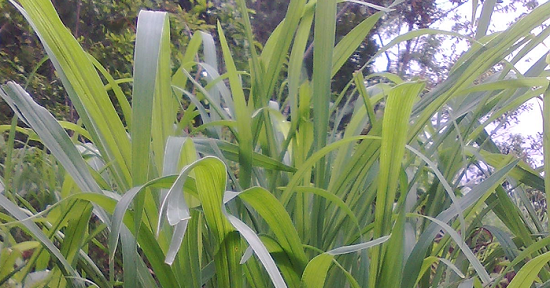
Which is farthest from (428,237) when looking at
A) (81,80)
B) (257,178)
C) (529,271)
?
(81,80)

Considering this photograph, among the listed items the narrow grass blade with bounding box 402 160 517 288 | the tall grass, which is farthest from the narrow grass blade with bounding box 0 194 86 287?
the narrow grass blade with bounding box 402 160 517 288

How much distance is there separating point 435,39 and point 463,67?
7.31 feet

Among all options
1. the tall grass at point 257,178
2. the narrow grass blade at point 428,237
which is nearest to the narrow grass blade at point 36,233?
the tall grass at point 257,178

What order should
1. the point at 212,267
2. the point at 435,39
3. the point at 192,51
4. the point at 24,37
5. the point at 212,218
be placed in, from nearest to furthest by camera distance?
the point at 212,218 < the point at 212,267 < the point at 192,51 < the point at 24,37 < the point at 435,39

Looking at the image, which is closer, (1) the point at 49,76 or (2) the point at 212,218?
(2) the point at 212,218

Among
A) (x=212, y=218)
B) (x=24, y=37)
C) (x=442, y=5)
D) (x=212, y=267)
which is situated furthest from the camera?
(x=442, y=5)

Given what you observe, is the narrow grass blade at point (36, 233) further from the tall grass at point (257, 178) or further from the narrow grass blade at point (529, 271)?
the narrow grass blade at point (529, 271)

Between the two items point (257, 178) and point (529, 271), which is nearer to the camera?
point (529, 271)

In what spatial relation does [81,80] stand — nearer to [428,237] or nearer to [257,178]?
[257,178]

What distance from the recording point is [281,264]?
418 mm

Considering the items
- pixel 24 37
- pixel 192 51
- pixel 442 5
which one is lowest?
pixel 24 37

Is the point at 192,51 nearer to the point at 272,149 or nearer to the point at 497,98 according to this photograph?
the point at 272,149

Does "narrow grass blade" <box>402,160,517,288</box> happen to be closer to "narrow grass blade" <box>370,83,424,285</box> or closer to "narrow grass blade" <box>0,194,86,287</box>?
"narrow grass blade" <box>370,83,424,285</box>

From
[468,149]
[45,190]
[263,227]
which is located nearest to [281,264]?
[263,227]
